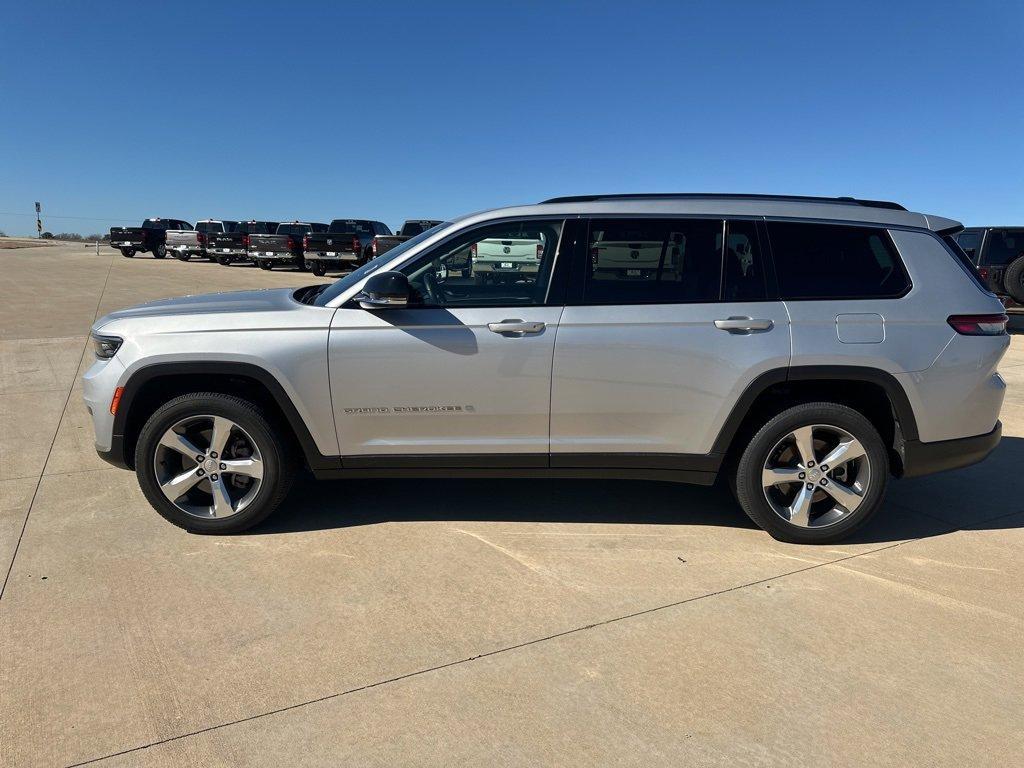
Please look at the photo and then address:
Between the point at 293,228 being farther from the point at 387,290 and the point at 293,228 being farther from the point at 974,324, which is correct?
the point at 974,324

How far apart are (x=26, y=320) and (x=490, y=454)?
10358 mm

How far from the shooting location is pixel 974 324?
3.61 meters

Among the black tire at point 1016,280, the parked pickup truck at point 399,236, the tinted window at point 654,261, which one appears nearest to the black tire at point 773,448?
the tinted window at point 654,261

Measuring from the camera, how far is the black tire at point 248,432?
360 centimetres

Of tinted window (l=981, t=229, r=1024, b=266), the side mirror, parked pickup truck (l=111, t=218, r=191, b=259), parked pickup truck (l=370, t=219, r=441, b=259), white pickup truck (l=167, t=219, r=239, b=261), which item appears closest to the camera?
the side mirror

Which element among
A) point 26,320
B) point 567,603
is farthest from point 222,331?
point 26,320

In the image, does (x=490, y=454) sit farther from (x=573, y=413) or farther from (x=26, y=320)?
(x=26, y=320)

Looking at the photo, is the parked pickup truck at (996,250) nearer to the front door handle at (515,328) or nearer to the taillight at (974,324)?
the taillight at (974,324)

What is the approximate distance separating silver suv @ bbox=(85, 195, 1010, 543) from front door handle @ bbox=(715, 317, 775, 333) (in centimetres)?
1

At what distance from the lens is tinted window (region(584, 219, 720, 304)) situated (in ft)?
11.8

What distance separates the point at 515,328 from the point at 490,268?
1.66ft

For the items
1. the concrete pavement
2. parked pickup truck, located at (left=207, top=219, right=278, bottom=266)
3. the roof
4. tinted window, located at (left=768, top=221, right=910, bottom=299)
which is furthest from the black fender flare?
parked pickup truck, located at (left=207, top=219, right=278, bottom=266)

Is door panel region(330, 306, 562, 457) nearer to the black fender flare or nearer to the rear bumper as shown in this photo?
the black fender flare

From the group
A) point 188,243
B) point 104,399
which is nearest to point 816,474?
point 104,399
